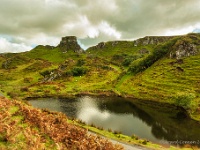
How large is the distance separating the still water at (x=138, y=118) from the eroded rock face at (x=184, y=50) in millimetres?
69684

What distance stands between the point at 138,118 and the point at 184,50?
99709 millimetres

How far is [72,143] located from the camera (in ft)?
102

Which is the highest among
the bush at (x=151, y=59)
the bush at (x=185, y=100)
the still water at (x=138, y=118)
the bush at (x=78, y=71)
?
the bush at (x=151, y=59)

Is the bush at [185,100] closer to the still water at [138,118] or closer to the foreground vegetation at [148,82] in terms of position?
the foreground vegetation at [148,82]

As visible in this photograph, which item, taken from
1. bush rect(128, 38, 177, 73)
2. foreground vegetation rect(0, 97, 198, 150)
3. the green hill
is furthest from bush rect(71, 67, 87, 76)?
foreground vegetation rect(0, 97, 198, 150)

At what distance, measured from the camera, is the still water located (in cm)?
6094

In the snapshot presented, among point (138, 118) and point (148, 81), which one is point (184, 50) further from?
point (138, 118)

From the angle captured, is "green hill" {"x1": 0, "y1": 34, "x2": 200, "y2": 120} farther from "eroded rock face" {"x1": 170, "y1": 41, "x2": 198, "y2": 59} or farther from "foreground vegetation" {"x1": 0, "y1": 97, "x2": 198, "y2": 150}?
"foreground vegetation" {"x1": 0, "y1": 97, "x2": 198, "y2": 150}

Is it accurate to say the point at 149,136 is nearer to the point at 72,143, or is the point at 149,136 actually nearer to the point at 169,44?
the point at 72,143

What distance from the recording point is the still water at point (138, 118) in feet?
200

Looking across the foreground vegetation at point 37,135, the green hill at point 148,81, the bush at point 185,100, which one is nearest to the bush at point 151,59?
the green hill at point 148,81

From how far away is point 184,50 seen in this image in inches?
6186

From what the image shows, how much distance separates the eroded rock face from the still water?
69.7 meters

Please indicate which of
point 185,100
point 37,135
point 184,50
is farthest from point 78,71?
point 37,135
